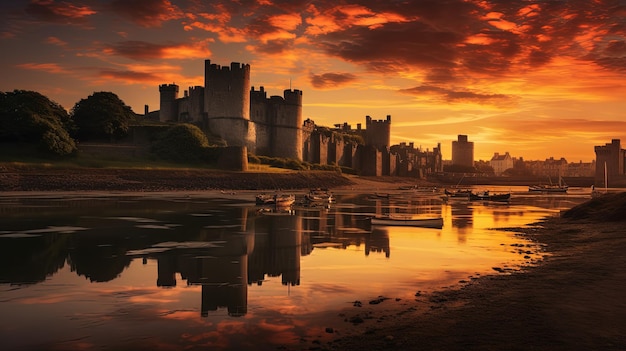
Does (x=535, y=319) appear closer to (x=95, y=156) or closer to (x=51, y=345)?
(x=51, y=345)

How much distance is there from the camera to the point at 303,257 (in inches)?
628

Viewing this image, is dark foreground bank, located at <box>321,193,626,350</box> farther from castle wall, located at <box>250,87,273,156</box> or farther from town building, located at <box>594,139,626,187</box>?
town building, located at <box>594,139,626,187</box>

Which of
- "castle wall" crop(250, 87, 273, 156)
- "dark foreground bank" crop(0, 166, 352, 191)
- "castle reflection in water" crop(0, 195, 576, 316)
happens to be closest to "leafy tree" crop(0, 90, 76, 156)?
"dark foreground bank" crop(0, 166, 352, 191)

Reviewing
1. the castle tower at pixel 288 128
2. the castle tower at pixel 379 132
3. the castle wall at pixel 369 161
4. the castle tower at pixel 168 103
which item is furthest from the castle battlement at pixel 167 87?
the castle tower at pixel 379 132

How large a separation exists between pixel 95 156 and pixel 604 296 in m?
57.7

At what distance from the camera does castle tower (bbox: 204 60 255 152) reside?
78062mm

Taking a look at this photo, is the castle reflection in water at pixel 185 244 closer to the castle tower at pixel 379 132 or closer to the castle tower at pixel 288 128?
the castle tower at pixel 288 128

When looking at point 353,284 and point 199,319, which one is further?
point 353,284

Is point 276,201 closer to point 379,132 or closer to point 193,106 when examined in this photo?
point 193,106

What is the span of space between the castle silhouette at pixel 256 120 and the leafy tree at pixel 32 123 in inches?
798

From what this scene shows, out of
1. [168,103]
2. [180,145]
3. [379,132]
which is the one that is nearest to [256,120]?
[168,103]

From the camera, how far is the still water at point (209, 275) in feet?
27.3

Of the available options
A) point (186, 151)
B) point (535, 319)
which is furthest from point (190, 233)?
point (186, 151)

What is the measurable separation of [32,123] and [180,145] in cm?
1739
